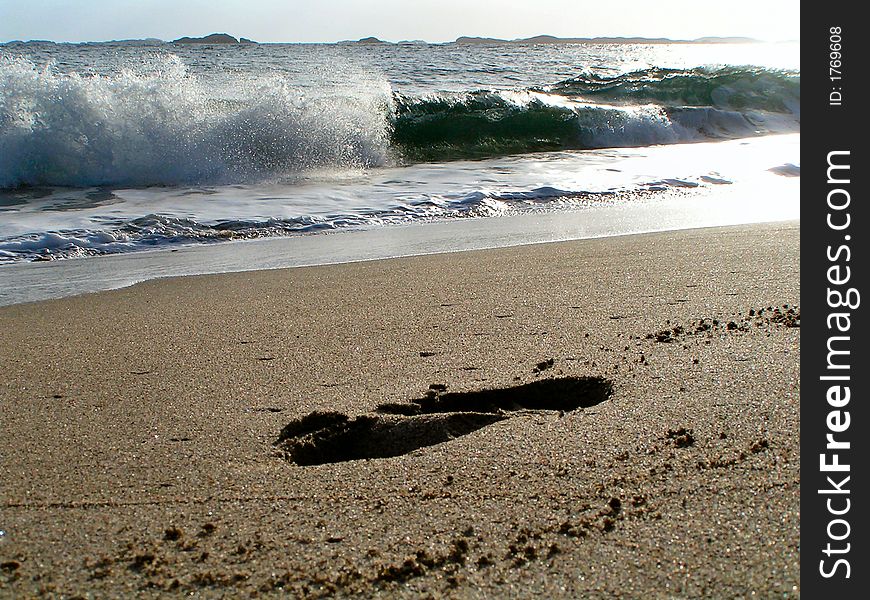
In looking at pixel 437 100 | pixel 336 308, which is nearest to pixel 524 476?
pixel 336 308

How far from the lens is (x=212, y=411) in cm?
206

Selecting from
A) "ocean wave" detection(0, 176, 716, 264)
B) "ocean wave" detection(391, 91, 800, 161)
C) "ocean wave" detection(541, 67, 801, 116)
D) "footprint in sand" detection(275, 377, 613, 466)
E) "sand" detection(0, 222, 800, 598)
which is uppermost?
"ocean wave" detection(541, 67, 801, 116)

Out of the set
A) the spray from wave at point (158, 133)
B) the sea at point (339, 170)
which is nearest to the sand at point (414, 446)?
the sea at point (339, 170)

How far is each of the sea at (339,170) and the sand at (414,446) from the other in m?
1.90

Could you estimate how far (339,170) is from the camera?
32.1ft

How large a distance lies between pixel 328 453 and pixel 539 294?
1633 mm

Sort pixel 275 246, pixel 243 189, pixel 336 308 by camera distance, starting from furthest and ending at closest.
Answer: pixel 243 189 < pixel 275 246 < pixel 336 308

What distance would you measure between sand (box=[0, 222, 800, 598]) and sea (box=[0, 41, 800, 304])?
1.90m

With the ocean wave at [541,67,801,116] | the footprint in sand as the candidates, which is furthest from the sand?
the ocean wave at [541,67,801,116]

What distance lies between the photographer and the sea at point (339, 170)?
17.9 ft

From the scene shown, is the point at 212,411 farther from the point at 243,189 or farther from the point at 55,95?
the point at 55,95

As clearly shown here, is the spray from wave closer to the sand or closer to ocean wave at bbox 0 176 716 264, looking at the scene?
ocean wave at bbox 0 176 716 264

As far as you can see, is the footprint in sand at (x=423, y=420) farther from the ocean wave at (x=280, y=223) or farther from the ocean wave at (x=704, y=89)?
the ocean wave at (x=704, y=89)

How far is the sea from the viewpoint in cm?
544
